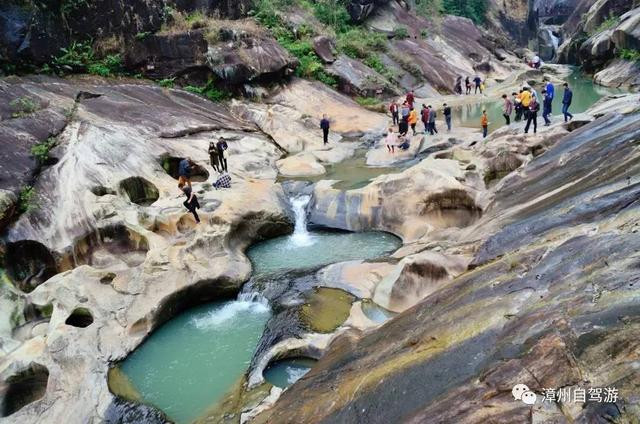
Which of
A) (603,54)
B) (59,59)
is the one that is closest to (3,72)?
(59,59)

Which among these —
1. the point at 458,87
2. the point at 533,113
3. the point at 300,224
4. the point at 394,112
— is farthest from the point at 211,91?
the point at 458,87

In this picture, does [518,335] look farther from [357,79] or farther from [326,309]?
[357,79]

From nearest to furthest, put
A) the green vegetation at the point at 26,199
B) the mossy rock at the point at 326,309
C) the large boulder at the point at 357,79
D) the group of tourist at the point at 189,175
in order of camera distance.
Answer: the mossy rock at the point at 326,309 → the green vegetation at the point at 26,199 → the group of tourist at the point at 189,175 → the large boulder at the point at 357,79

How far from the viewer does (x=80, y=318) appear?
10.9 m

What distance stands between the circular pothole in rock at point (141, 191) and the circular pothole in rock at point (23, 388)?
6.97 m

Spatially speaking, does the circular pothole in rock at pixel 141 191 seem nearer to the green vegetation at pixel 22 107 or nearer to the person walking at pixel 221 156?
the person walking at pixel 221 156

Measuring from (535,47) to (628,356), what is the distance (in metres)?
63.9

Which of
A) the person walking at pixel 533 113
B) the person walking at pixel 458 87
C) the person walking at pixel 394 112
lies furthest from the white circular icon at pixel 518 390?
the person walking at pixel 458 87

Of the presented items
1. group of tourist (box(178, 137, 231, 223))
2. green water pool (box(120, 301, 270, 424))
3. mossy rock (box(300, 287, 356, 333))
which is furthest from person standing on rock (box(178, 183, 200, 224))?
mossy rock (box(300, 287, 356, 333))

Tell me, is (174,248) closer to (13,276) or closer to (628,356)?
(13,276)

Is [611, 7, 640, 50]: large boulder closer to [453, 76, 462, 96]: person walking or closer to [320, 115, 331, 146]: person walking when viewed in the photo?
[453, 76, 462, 96]: person walking

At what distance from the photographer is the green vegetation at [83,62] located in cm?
2158

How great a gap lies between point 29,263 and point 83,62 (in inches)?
529

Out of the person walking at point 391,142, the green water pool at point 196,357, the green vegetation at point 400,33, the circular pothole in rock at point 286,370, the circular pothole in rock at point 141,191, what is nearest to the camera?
the circular pothole in rock at point 286,370
